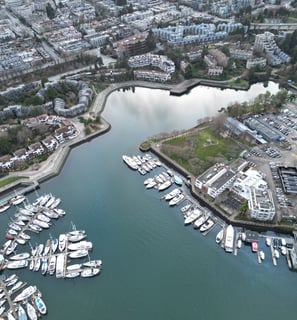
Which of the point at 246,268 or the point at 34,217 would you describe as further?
the point at 34,217

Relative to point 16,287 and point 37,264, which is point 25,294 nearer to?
point 16,287

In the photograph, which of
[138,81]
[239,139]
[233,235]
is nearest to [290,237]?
[233,235]

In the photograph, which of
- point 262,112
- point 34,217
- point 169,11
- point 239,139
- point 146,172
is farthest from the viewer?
point 169,11

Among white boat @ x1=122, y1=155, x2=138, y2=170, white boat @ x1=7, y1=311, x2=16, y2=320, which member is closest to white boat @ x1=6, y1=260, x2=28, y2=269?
white boat @ x1=7, y1=311, x2=16, y2=320

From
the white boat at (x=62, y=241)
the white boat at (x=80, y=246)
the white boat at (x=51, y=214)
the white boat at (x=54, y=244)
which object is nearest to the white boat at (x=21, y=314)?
the white boat at (x=54, y=244)

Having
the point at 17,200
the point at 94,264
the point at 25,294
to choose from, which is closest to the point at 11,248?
the point at 25,294

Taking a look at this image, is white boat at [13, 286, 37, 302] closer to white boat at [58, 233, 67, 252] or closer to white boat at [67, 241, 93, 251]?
white boat at [58, 233, 67, 252]

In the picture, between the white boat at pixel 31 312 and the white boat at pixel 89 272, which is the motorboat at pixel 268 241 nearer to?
the white boat at pixel 89 272

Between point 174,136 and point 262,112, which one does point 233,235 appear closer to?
point 174,136
